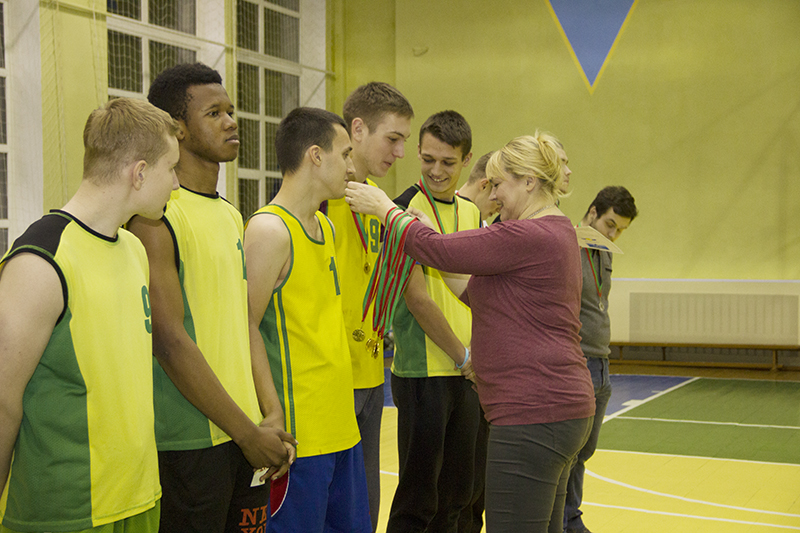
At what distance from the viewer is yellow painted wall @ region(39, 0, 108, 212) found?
24.0 ft

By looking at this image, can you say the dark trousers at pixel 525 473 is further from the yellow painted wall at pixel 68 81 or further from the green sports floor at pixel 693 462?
the yellow painted wall at pixel 68 81

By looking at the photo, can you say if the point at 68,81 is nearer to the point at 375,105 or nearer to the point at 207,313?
the point at 375,105

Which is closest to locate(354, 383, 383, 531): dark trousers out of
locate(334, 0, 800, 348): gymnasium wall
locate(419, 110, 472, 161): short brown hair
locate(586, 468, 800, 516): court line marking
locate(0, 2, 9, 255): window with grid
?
locate(419, 110, 472, 161): short brown hair

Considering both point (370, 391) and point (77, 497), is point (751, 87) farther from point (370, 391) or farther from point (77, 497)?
point (77, 497)

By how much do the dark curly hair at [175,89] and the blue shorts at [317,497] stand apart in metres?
1.04

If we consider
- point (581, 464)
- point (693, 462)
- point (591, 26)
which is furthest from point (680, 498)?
point (591, 26)

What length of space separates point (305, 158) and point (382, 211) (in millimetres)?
306

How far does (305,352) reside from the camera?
2.15 m

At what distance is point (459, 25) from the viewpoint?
1166cm

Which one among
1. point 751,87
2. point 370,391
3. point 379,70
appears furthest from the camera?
point 379,70

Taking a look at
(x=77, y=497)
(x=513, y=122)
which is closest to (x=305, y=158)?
(x=77, y=497)

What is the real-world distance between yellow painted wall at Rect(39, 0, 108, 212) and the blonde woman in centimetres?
611

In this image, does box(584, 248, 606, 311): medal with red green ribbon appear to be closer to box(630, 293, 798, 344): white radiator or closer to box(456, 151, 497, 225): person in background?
box(456, 151, 497, 225): person in background

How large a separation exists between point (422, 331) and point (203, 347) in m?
1.28
